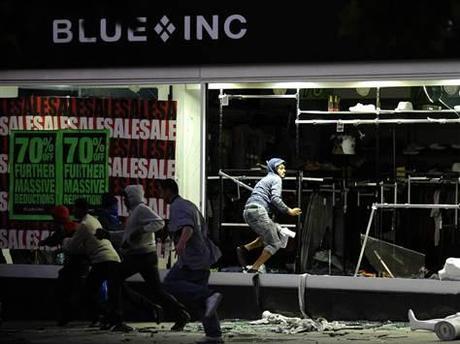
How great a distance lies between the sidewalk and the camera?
13547mm

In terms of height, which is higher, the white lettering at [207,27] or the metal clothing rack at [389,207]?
the white lettering at [207,27]

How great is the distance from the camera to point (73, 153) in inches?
630

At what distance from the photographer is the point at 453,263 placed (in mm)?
14555

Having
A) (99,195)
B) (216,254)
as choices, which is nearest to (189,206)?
(216,254)

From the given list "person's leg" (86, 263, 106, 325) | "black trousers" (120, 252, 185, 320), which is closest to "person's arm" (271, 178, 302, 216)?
"black trousers" (120, 252, 185, 320)

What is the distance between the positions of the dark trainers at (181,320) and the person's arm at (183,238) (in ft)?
4.38

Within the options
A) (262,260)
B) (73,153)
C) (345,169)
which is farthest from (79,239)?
(345,169)

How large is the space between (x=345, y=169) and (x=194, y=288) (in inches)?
155

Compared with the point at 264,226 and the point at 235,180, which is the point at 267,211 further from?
the point at 235,180

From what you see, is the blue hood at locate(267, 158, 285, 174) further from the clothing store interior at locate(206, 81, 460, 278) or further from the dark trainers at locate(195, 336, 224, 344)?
the dark trainers at locate(195, 336, 224, 344)

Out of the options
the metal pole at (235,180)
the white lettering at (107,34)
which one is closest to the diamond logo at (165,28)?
the white lettering at (107,34)

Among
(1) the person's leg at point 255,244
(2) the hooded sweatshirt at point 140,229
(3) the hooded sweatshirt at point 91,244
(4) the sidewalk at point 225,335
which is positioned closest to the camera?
(4) the sidewalk at point 225,335

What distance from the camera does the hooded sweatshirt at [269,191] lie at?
15.5 meters

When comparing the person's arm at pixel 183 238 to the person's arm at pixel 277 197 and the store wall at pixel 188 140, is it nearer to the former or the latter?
the store wall at pixel 188 140
